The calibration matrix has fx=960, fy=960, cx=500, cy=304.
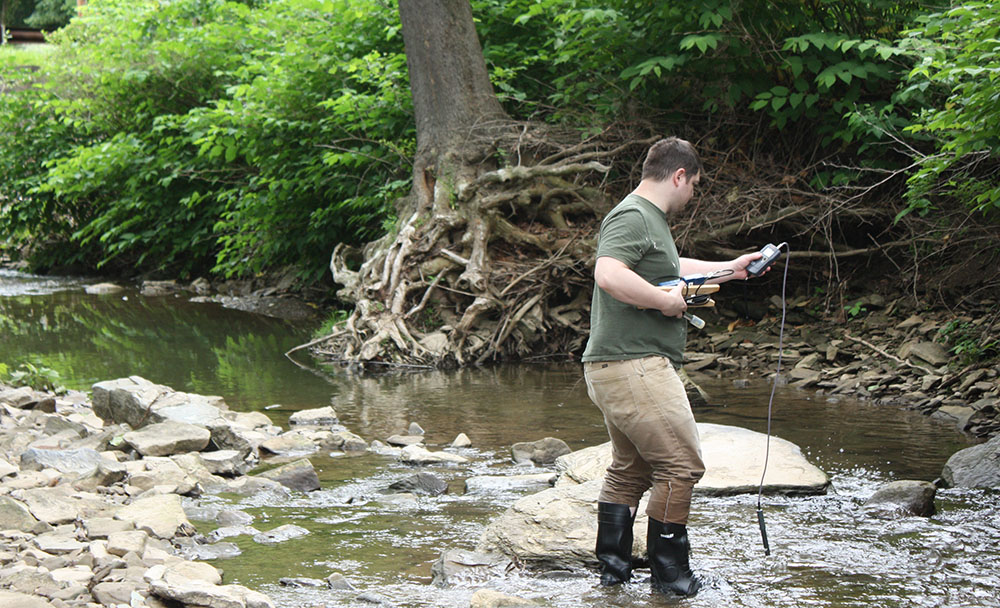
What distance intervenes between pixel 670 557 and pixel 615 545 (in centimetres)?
27

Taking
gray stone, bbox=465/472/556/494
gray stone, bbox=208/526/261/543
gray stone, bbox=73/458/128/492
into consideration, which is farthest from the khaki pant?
gray stone, bbox=73/458/128/492

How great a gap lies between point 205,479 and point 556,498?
7.71 feet

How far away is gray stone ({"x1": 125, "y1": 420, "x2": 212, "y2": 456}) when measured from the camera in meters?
6.37

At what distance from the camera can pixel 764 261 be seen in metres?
4.28

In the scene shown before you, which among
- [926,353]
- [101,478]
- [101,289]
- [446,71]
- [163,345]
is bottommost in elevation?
[101,289]

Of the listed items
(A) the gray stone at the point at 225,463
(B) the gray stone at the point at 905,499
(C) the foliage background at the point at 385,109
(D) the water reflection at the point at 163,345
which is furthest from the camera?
(D) the water reflection at the point at 163,345

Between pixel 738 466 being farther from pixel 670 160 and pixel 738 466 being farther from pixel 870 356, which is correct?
pixel 870 356

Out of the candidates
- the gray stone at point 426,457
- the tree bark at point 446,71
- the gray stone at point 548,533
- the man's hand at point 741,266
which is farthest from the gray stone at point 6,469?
the tree bark at point 446,71

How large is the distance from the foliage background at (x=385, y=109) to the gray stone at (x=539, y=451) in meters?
3.40

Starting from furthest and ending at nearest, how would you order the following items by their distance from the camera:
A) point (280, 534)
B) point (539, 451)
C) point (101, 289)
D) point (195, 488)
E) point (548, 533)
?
1. point (101, 289)
2. point (539, 451)
3. point (195, 488)
4. point (280, 534)
5. point (548, 533)

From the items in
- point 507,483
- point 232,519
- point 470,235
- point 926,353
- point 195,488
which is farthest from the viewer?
point 470,235

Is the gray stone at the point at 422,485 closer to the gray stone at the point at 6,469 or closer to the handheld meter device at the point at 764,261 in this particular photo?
the gray stone at the point at 6,469

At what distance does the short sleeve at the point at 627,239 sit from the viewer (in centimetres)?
412

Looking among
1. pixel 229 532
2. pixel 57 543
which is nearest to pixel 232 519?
pixel 229 532
